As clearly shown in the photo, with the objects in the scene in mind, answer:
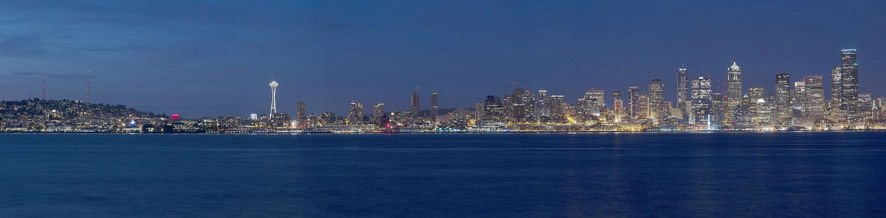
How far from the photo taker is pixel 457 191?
50.4m

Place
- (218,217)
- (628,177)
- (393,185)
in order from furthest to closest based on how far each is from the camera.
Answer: (628,177)
(393,185)
(218,217)

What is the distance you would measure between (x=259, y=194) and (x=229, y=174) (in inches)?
686

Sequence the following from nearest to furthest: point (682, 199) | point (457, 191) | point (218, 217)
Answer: point (218, 217)
point (682, 199)
point (457, 191)

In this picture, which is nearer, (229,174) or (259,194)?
(259,194)

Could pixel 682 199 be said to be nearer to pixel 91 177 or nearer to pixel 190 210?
pixel 190 210

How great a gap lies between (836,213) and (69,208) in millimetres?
35338

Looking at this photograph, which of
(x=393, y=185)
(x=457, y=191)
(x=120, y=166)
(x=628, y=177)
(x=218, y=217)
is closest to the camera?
(x=218, y=217)

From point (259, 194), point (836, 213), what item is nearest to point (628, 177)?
point (836, 213)

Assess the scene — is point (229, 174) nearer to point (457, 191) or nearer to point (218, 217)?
point (457, 191)

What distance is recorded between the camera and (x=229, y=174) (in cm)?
6519

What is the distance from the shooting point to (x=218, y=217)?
127 ft

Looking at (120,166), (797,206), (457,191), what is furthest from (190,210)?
(120,166)

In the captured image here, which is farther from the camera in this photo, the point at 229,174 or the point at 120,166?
the point at 120,166

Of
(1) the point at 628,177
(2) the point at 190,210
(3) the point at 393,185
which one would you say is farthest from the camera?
(1) the point at 628,177
